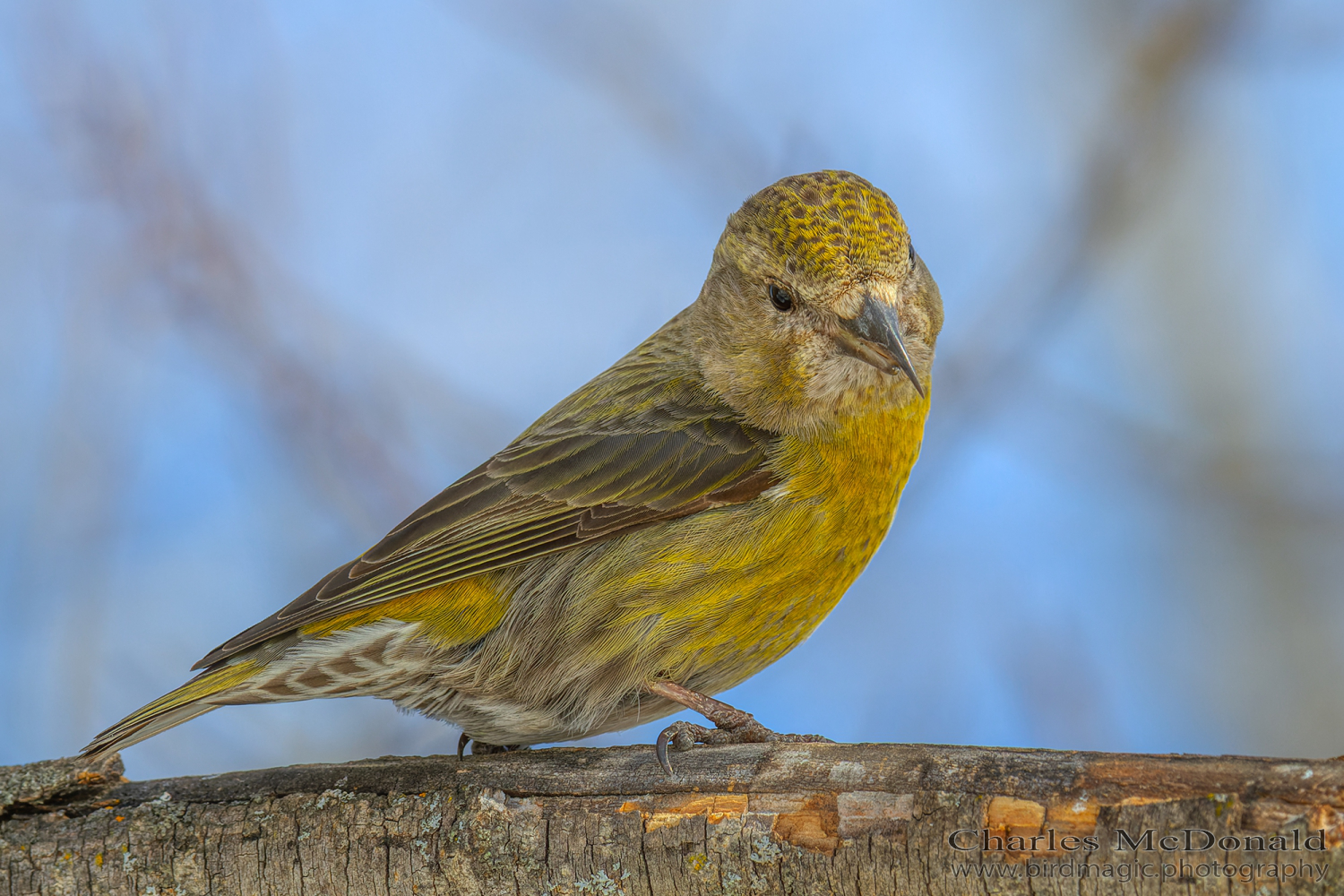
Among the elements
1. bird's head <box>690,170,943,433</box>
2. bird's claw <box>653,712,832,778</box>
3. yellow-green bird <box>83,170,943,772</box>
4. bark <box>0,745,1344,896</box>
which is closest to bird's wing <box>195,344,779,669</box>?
yellow-green bird <box>83,170,943,772</box>

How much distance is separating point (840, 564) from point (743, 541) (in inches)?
15.6

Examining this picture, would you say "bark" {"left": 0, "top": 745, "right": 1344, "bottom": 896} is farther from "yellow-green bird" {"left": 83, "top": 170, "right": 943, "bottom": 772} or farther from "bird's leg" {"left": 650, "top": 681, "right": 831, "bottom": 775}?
"yellow-green bird" {"left": 83, "top": 170, "right": 943, "bottom": 772}

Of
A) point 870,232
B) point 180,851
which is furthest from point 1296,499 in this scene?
point 180,851

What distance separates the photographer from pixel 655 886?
321 cm

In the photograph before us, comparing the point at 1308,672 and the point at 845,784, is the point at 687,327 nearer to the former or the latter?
the point at 845,784

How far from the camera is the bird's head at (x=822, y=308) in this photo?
13.3 feet

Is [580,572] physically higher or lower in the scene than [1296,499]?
lower

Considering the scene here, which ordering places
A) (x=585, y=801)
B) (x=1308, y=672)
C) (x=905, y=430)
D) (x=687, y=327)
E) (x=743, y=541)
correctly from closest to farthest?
(x=585, y=801), (x=743, y=541), (x=905, y=430), (x=687, y=327), (x=1308, y=672)

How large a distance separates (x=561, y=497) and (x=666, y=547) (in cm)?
45

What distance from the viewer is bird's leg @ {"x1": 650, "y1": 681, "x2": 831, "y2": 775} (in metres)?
3.52

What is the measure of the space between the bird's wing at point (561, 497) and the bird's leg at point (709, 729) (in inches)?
23.5

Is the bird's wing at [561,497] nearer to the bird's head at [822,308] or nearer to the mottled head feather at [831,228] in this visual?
the bird's head at [822,308]

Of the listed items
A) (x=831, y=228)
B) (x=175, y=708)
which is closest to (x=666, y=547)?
(x=831, y=228)

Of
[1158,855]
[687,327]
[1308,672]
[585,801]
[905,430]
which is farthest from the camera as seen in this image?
[1308,672]
